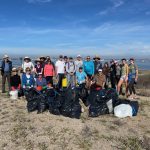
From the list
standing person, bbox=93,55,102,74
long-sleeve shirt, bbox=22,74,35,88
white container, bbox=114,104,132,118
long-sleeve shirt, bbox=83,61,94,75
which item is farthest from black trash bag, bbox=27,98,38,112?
standing person, bbox=93,55,102,74

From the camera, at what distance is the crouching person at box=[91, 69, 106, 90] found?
13.5 m

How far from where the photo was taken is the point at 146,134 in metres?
9.91

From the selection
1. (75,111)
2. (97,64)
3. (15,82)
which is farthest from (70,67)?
(75,111)

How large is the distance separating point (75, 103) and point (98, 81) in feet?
7.76

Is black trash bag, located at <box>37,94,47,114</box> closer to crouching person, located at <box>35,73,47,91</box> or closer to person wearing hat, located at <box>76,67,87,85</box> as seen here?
crouching person, located at <box>35,73,47,91</box>

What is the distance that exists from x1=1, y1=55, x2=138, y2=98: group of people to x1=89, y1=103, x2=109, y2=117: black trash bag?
206cm

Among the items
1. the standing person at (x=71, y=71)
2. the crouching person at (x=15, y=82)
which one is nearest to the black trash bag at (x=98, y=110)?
the standing person at (x=71, y=71)

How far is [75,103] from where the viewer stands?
11828 millimetres

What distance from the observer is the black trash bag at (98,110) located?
1164 cm

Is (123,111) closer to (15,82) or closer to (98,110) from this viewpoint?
(98,110)

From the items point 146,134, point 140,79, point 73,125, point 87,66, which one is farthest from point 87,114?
point 140,79

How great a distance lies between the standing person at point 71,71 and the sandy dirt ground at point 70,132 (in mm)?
2682

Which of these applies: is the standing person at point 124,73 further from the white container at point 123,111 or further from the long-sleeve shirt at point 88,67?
the white container at point 123,111

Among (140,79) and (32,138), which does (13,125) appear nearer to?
(32,138)
